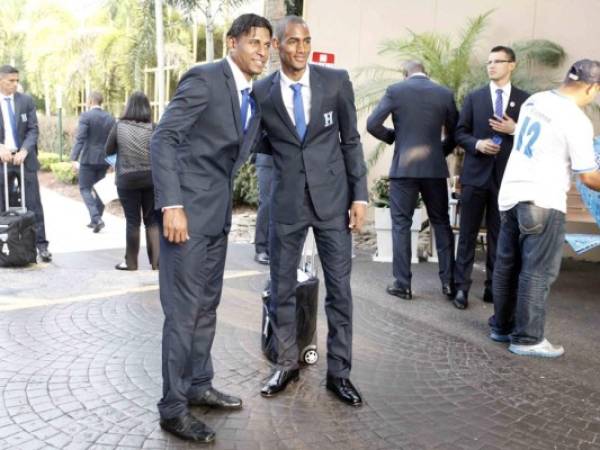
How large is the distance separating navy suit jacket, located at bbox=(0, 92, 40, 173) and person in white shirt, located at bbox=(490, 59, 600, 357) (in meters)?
5.44

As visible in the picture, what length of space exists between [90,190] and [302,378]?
25.8 ft

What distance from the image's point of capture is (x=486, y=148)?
19.4ft

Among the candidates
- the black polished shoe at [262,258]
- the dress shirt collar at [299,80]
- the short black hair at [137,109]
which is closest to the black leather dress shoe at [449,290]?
the black polished shoe at [262,258]

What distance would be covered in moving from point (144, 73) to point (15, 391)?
20.5 metres

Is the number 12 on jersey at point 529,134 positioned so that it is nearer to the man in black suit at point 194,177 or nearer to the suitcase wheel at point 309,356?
the suitcase wheel at point 309,356

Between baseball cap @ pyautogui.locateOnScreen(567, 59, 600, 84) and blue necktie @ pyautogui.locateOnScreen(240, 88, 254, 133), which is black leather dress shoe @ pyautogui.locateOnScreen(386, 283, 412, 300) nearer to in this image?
baseball cap @ pyautogui.locateOnScreen(567, 59, 600, 84)

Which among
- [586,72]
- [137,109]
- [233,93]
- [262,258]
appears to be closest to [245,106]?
[233,93]

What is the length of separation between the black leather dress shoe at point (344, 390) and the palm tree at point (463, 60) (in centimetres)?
583

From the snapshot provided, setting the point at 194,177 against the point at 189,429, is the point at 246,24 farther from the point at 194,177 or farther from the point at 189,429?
the point at 189,429

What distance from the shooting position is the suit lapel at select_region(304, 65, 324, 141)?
3822 millimetres

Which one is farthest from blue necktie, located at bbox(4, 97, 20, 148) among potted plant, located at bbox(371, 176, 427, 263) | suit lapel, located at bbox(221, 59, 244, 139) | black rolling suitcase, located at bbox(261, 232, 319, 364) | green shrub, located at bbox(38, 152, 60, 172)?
green shrub, located at bbox(38, 152, 60, 172)

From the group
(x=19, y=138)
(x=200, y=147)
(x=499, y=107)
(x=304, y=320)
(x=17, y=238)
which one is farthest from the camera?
(x=19, y=138)

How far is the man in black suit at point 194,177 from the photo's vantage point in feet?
10.7

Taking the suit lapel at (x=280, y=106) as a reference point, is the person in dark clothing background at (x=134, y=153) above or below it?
below
